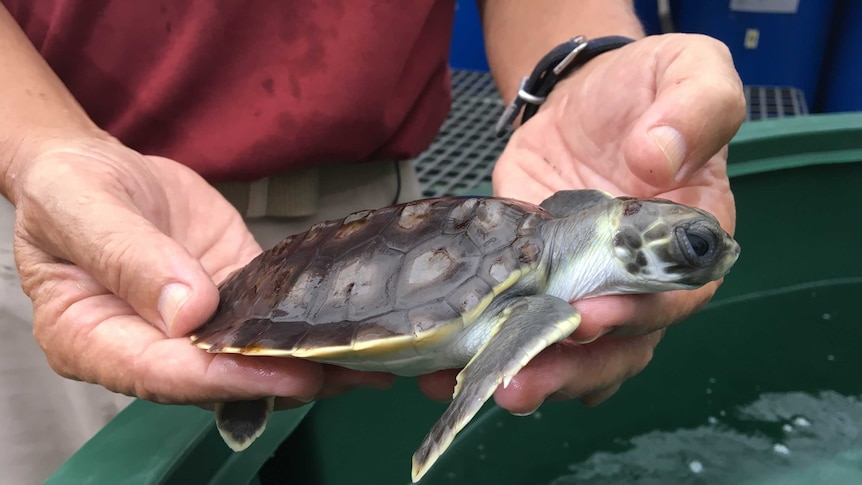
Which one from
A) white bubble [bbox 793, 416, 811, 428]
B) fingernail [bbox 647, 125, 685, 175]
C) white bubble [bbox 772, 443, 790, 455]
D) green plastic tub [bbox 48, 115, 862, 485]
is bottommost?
white bubble [bbox 772, 443, 790, 455]

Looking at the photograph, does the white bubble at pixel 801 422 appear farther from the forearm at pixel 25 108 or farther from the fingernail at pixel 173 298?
the forearm at pixel 25 108

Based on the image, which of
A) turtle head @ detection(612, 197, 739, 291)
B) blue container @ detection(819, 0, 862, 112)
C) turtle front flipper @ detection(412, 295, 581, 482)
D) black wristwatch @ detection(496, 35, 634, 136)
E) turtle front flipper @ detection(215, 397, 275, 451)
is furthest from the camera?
blue container @ detection(819, 0, 862, 112)

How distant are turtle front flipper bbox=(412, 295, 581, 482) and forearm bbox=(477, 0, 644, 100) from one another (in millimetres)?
826

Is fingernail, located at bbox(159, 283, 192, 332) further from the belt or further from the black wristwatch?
the black wristwatch

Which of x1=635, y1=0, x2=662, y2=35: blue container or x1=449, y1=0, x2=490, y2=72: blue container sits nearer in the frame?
x1=635, y1=0, x2=662, y2=35: blue container

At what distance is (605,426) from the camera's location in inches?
61.4

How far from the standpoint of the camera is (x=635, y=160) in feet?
3.08

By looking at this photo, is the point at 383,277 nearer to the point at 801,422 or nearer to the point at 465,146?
the point at 801,422

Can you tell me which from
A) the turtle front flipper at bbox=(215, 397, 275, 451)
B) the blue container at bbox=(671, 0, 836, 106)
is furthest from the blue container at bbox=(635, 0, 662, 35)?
the turtle front flipper at bbox=(215, 397, 275, 451)

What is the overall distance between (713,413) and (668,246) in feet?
Answer: 2.85

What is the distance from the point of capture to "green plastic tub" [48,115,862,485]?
1.18m

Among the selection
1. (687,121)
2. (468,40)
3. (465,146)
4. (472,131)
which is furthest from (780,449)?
(468,40)

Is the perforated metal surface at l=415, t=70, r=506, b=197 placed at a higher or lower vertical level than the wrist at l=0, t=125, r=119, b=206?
lower

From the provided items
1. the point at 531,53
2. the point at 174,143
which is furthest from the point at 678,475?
the point at 174,143
